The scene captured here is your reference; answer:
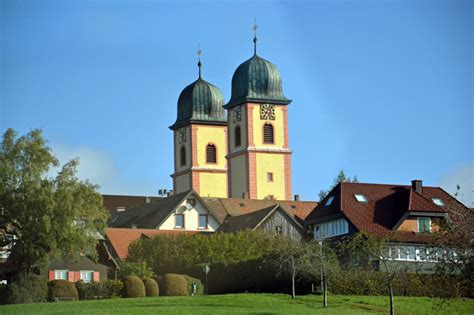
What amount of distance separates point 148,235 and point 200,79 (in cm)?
5011

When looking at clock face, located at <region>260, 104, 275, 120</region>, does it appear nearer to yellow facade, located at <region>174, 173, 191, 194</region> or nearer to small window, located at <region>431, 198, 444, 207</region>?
yellow facade, located at <region>174, 173, 191, 194</region>

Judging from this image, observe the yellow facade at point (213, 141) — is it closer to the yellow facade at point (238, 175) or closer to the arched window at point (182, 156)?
the arched window at point (182, 156)

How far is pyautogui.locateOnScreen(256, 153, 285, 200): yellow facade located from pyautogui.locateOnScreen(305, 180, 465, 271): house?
38.9 meters

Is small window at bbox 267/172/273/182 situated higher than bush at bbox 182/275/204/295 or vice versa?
small window at bbox 267/172/273/182

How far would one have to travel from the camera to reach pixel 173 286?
7231 centimetres

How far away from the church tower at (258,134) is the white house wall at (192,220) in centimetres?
2447

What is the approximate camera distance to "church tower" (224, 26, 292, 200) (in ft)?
411

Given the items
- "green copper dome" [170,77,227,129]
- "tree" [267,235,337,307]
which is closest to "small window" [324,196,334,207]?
"tree" [267,235,337,307]

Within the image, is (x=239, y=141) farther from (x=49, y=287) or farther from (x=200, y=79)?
(x=49, y=287)

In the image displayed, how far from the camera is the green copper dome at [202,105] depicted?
Answer: 136 m

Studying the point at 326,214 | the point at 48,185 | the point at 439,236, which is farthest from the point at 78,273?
the point at 439,236

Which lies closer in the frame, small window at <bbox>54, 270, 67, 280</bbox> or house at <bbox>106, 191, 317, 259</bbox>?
small window at <bbox>54, 270, 67, 280</bbox>

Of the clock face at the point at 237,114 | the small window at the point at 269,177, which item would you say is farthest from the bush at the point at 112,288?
the clock face at the point at 237,114

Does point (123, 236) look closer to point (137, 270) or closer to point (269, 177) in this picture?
point (137, 270)
